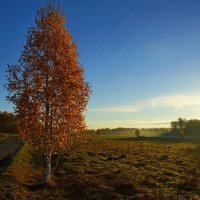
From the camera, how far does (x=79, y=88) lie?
24.4 meters

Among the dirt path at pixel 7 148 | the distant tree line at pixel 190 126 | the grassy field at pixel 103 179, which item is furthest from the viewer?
the distant tree line at pixel 190 126

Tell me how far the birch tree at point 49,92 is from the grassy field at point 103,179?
8.02 feet

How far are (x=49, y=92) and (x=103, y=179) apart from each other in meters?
8.56

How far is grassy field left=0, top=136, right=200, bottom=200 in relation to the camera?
70.2ft

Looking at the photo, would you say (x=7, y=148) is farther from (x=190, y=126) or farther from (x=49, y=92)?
(x=190, y=126)

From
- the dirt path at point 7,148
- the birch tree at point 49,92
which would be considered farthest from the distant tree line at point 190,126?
the birch tree at point 49,92

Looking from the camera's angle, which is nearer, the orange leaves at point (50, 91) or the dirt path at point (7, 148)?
the orange leaves at point (50, 91)

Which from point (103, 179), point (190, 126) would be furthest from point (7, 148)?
point (190, 126)

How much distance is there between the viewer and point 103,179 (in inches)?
1021

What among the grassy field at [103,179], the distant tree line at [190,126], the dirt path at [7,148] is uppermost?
the distant tree line at [190,126]

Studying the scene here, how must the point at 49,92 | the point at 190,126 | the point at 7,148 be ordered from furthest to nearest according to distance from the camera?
1. the point at 190,126
2. the point at 7,148
3. the point at 49,92

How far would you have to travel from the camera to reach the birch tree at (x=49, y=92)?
23.5 metres

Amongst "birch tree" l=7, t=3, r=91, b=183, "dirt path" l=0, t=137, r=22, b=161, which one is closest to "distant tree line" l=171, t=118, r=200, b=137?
"dirt path" l=0, t=137, r=22, b=161

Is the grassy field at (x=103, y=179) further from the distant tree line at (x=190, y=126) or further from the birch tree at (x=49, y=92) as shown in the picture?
the distant tree line at (x=190, y=126)
